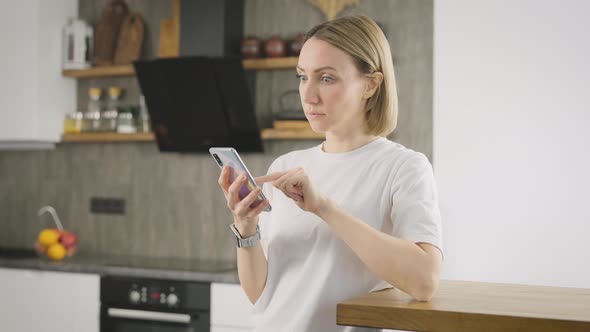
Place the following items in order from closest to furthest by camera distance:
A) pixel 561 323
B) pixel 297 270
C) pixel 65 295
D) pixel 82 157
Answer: pixel 561 323
pixel 297 270
pixel 65 295
pixel 82 157

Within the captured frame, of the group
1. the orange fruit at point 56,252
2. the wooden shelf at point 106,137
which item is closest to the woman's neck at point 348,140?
the wooden shelf at point 106,137

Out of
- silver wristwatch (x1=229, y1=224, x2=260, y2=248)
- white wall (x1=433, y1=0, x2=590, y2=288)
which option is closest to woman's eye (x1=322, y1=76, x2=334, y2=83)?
silver wristwatch (x1=229, y1=224, x2=260, y2=248)

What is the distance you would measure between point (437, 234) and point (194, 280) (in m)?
2.18

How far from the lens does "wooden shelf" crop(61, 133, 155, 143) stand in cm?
408

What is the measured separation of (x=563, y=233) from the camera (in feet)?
9.50

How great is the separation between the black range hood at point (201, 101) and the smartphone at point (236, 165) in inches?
87.2

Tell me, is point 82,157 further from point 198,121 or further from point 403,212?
point 403,212

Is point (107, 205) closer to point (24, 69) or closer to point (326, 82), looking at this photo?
point (24, 69)

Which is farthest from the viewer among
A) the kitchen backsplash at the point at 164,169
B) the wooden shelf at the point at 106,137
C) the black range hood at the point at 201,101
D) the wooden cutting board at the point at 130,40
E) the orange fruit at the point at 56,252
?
the wooden cutting board at the point at 130,40

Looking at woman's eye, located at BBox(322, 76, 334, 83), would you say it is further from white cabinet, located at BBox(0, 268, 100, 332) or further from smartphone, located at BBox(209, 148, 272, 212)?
white cabinet, located at BBox(0, 268, 100, 332)

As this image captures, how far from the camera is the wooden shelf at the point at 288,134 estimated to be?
3.68 meters

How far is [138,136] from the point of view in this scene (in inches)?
161

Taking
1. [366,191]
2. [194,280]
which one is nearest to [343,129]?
[366,191]

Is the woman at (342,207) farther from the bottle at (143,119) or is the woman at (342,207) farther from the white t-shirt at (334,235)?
the bottle at (143,119)
